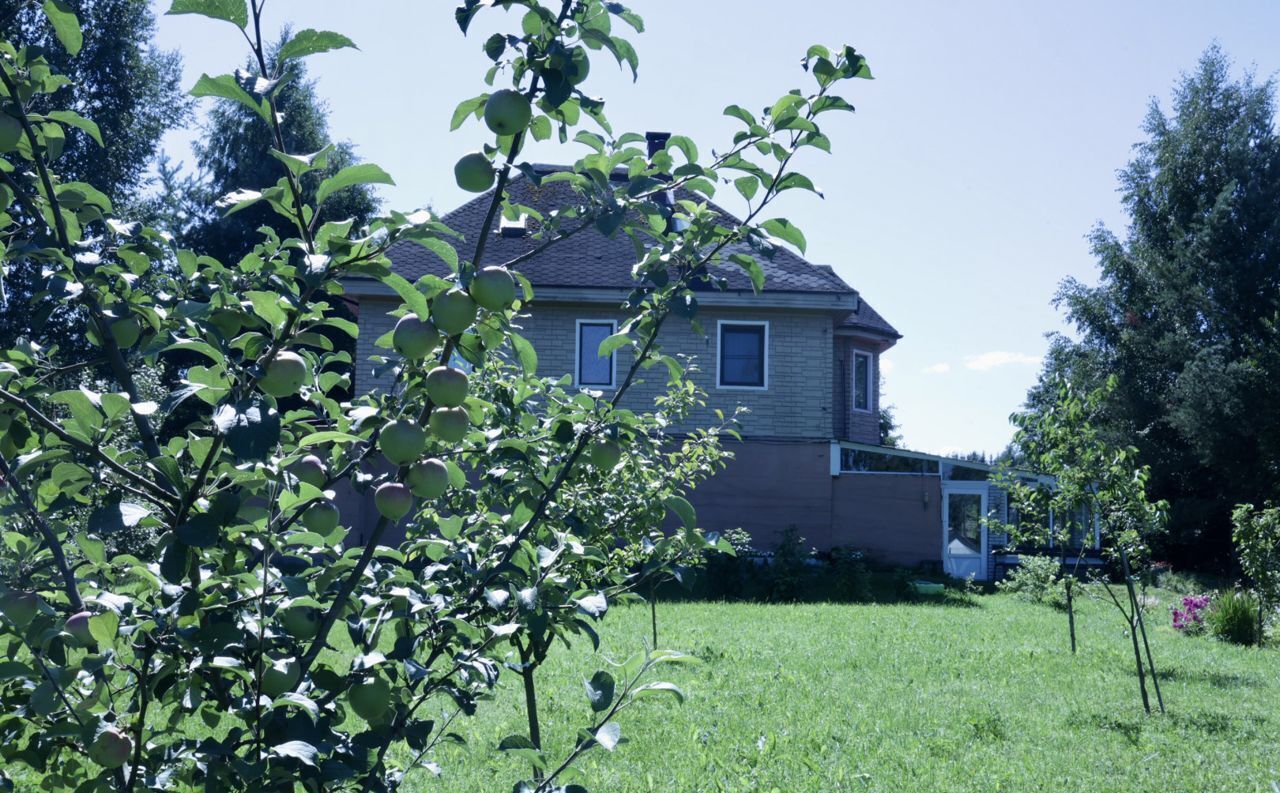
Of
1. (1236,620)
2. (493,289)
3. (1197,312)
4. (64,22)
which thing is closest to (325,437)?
(493,289)

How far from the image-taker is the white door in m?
19.8

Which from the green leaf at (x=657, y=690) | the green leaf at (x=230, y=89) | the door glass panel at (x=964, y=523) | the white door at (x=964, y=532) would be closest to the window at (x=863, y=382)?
the white door at (x=964, y=532)

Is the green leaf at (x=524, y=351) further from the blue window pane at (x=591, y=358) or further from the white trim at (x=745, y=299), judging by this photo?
the blue window pane at (x=591, y=358)

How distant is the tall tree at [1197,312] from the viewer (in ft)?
79.4

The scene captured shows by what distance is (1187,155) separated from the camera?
94.1 ft

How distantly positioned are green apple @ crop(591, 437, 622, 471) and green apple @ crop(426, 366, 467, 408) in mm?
461

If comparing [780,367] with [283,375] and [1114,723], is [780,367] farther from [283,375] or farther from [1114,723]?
[283,375]

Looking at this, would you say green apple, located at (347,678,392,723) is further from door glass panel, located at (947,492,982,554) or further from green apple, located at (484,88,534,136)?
door glass panel, located at (947,492,982,554)

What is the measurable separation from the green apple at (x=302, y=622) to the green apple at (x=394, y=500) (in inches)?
8.7

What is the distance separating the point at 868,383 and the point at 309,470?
1963cm

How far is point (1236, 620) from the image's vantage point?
1335 centimetres

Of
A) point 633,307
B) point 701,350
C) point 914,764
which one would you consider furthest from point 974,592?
point 633,307

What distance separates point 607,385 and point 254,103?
16.3 metres

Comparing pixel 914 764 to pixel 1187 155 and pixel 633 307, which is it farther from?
pixel 1187 155
